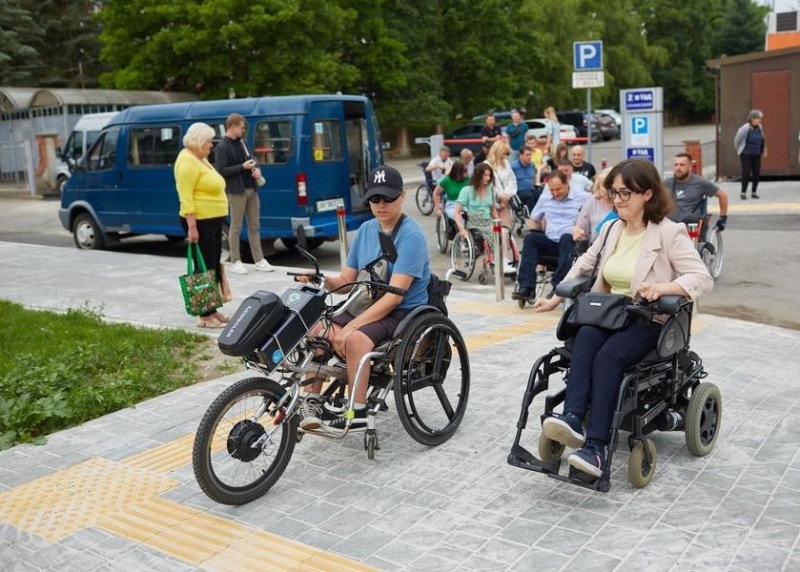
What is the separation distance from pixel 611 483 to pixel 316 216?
348 inches

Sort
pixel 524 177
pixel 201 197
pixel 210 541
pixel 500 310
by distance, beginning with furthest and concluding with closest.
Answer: pixel 524 177, pixel 500 310, pixel 201 197, pixel 210 541

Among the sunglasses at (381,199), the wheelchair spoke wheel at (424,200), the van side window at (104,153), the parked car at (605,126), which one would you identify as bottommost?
the wheelchair spoke wheel at (424,200)

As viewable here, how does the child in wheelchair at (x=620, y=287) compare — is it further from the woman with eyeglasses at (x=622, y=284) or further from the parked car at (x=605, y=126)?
the parked car at (x=605, y=126)

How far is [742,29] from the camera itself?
67.9m

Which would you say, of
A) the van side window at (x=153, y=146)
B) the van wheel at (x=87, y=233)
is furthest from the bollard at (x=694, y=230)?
the van wheel at (x=87, y=233)

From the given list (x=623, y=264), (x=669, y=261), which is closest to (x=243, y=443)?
(x=623, y=264)

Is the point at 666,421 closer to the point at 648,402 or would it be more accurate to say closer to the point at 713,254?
the point at 648,402

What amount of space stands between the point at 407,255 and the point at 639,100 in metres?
9.17

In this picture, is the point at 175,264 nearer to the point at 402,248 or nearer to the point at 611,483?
the point at 402,248

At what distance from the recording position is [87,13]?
38.7 metres

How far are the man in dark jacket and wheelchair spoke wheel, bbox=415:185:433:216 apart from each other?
289 inches

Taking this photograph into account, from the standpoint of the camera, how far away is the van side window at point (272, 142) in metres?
12.8

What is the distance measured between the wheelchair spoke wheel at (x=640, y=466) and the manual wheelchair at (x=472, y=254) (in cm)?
674

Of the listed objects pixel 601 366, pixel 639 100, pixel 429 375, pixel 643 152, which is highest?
pixel 639 100
